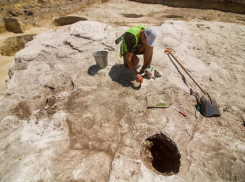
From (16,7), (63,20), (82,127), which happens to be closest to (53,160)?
(82,127)

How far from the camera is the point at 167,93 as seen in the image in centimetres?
282

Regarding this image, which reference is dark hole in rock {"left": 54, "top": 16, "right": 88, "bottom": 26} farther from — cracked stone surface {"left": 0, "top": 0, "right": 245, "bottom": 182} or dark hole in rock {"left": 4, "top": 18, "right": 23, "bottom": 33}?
cracked stone surface {"left": 0, "top": 0, "right": 245, "bottom": 182}

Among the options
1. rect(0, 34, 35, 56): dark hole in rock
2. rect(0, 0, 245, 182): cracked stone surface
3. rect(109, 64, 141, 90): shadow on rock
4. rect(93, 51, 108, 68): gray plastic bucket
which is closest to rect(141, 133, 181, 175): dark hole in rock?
rect(0, 0, 245, 182): cracked stone surface

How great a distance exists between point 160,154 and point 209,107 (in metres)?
1.04

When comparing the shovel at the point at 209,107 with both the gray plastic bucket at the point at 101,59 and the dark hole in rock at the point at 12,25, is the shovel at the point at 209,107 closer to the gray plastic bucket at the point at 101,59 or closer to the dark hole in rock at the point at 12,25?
the gray plastic bucket at the point at 101,59

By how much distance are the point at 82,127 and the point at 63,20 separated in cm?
568

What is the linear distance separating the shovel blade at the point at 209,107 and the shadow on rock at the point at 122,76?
1.05 metres

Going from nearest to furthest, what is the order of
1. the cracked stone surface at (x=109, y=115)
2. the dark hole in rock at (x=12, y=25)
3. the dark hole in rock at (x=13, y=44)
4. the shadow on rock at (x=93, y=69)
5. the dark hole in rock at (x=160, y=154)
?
1. the cracked stone surface at (x=109, y=115)
2. the dark hole in rock at (x=160, y=154)
3. the shadow on rock at (x=93, y=69)
4. the dark hole in rock at (x=13, y=44)
5. the dark hole in rock at (x=12, y=25)

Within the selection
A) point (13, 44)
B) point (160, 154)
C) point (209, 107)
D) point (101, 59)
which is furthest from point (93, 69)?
Answer: point (13, 44)

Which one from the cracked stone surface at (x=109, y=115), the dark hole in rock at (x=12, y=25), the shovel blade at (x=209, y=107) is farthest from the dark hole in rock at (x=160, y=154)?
the dark hole in rock at (x=12, y=25)

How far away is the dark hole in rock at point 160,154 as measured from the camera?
2164 mm

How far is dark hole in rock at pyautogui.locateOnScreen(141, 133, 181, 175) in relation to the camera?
2.16 meters

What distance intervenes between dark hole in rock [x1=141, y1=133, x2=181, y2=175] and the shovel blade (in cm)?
78

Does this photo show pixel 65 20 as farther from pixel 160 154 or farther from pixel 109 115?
pixel 160 154
